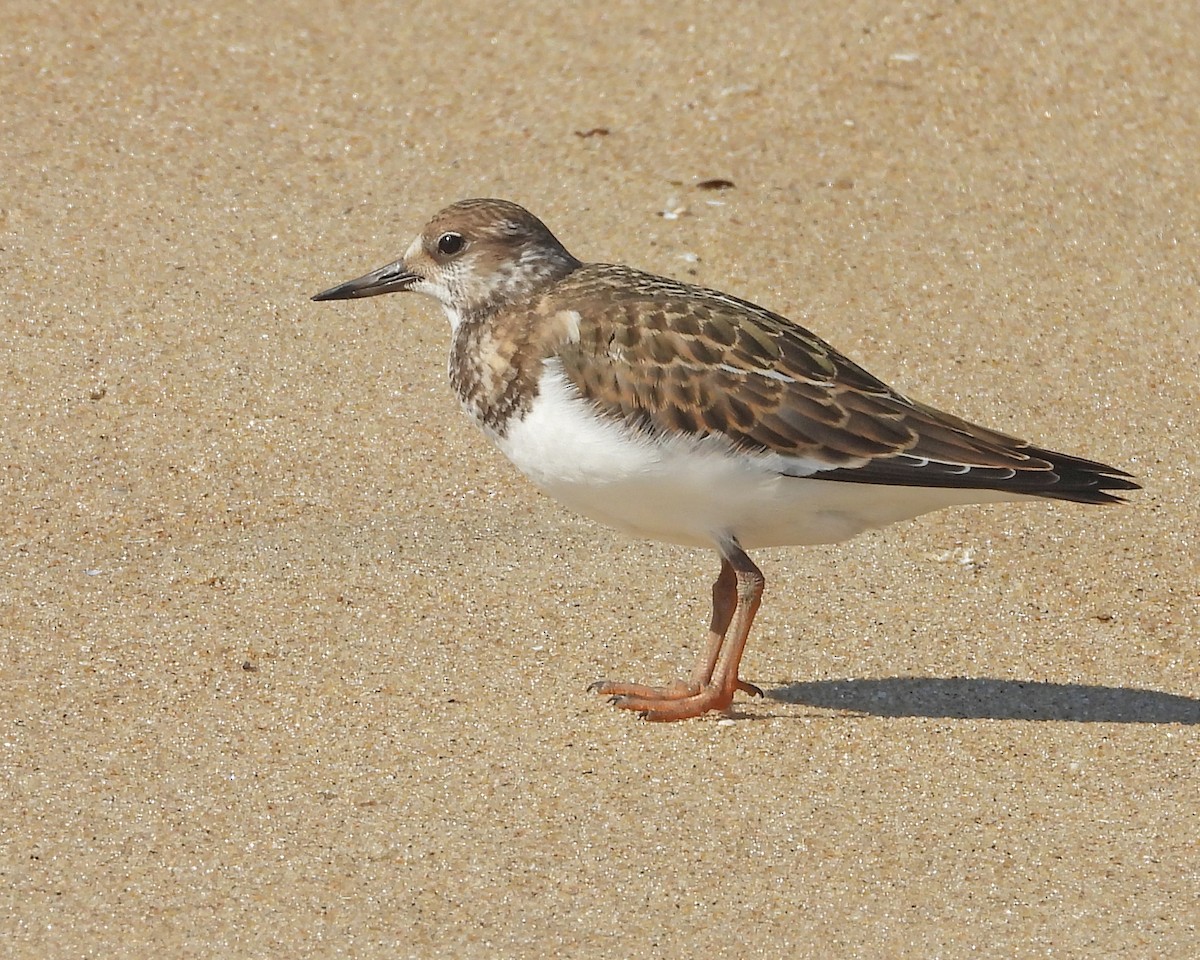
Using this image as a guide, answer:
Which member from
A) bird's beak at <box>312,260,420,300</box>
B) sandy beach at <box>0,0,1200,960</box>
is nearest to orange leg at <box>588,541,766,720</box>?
sandy beach at <box>0,0,1200,960</box>

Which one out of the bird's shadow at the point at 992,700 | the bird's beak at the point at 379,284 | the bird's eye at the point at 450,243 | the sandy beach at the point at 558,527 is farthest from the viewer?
the bird's beak at the point at 379,284

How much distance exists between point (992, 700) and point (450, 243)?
2.50 meters

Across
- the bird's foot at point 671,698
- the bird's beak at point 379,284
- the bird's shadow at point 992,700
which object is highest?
the bird's beak at point 379,284

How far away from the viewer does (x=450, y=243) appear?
6.35 m

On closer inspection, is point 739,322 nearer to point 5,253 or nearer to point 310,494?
point 310,494

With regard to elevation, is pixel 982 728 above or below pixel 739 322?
below

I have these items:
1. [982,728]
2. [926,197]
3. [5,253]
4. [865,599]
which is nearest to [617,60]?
[926,197]

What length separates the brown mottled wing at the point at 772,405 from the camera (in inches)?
225

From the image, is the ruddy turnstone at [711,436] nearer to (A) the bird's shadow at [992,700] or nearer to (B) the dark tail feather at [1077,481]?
(B) the dark tail feather at [1077,481]

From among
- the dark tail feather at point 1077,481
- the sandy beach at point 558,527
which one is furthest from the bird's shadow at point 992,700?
the dark tail feather at point 1077,481

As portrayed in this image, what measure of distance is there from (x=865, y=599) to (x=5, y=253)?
4.39 metres

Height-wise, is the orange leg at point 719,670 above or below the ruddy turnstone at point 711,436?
below

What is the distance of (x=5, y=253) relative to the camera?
27.4 feet

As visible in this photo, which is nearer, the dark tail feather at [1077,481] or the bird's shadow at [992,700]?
the dark tail feather at [1077,481]
